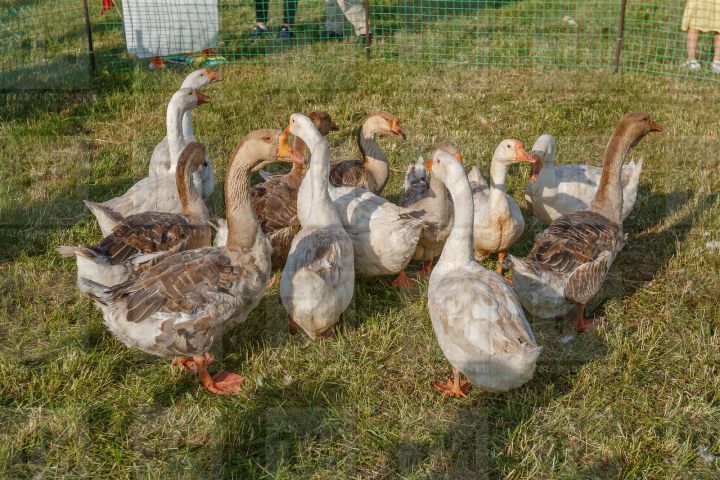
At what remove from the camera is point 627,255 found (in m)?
6.24

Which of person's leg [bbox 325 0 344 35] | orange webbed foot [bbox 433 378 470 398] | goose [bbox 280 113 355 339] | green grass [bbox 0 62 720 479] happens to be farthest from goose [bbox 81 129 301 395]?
person's leg [bbox 325 0 344 35]

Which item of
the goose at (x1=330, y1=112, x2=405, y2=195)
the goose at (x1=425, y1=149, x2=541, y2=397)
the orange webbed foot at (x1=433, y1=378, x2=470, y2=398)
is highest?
the goose at (x1=330, y1=112, x2=405, y2=195)

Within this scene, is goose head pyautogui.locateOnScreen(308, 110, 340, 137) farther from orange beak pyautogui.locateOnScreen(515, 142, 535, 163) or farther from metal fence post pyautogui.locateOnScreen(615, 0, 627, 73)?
metal fence post pyautogui.locateOnScreen(615, 0, 627, 73)

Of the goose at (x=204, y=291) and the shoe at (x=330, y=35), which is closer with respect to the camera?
the goose at (x=204, y=291)

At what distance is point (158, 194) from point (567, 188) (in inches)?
143

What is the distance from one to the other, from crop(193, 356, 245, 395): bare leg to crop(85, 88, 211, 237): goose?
1.57 meters

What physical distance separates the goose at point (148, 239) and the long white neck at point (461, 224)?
2.04 metres

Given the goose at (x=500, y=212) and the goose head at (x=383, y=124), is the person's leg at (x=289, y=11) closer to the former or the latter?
the goose head at (x=383, y=124)

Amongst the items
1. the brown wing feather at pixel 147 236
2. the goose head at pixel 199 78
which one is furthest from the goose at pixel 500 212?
the goose head at pixel 199 78

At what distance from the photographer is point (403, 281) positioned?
5.80 metres

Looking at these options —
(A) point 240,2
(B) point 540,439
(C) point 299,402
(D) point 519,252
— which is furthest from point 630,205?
(A) point 240,2

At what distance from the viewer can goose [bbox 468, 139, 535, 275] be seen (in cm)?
576

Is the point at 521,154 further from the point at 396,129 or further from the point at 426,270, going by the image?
the point at 396,129

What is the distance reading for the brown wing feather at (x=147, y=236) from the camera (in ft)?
16.3
